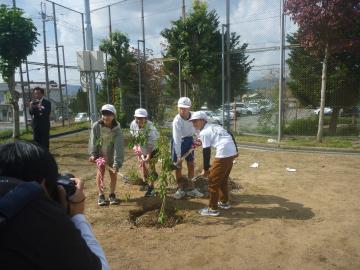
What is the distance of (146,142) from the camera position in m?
5.83

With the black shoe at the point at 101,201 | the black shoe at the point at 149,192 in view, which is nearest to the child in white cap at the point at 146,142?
the black shoe at the point at 149,192

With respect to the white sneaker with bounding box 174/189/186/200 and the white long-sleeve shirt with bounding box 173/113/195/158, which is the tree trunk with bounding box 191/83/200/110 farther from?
the white sneaker with bounding box 174/189/186/200

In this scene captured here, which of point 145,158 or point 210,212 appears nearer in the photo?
point 210,212

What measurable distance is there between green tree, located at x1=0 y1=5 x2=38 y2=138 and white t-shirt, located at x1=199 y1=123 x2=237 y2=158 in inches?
298

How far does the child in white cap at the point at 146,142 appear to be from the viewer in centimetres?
575

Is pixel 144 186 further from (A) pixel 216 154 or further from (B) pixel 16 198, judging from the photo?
(B) pixel 16 198

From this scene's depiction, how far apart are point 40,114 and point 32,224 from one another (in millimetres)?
8027

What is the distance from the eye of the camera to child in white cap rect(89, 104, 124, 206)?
18.4 ft

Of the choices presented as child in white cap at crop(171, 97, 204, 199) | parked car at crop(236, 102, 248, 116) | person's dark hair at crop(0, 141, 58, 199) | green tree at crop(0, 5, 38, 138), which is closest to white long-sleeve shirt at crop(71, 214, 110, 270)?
person's dark hair at crop(0, 141, 58, 199)

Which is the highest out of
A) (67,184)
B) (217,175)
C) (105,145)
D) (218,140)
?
(67,184)

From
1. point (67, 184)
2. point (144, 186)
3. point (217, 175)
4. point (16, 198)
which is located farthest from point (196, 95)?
point (16, 198)

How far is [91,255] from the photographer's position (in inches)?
51.1

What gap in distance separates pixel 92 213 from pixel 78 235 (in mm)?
4292

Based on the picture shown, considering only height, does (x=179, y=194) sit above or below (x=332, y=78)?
below
